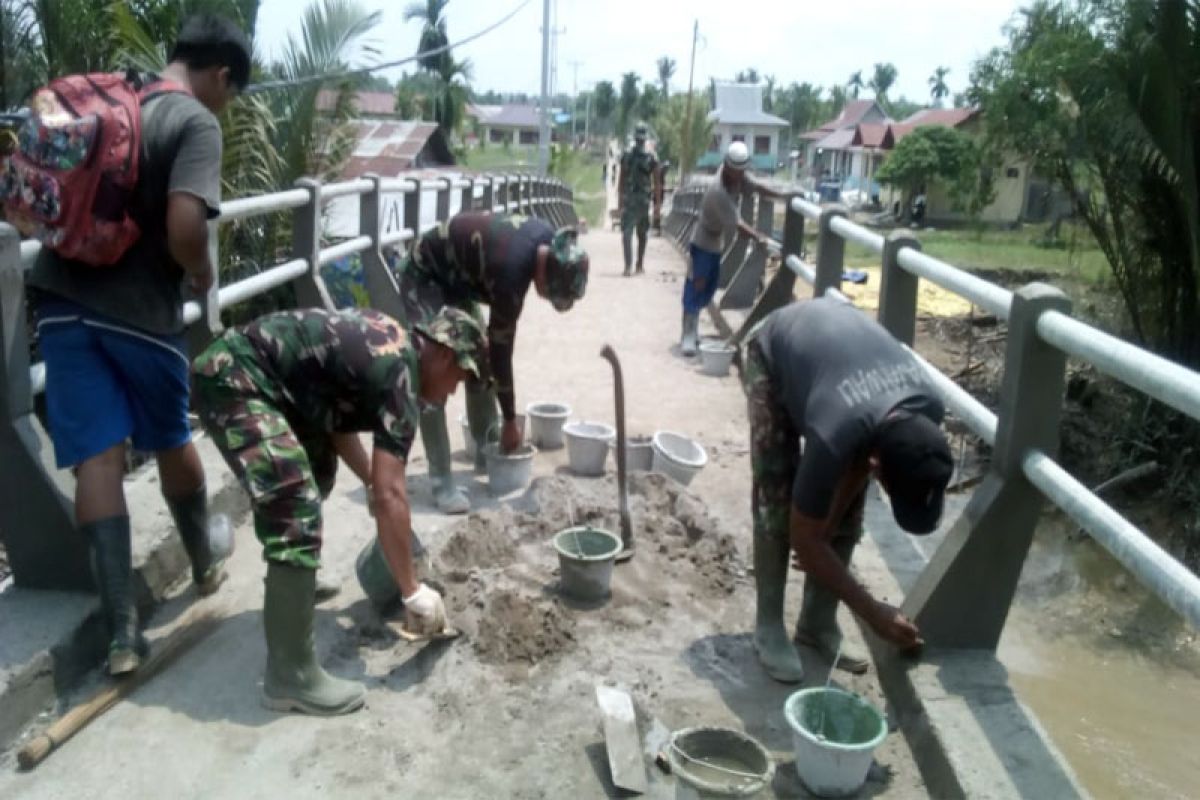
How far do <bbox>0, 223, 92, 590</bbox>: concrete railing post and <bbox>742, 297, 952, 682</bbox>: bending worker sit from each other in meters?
2.06

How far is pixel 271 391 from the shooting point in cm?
335

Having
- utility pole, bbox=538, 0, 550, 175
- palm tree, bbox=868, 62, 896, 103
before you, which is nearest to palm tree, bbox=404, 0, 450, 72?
utility pole, bbox=538, 0, 550, 175

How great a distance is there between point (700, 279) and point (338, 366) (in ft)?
19.2

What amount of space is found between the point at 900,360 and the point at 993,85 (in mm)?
22236

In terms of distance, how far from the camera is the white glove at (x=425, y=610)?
3.43 metres

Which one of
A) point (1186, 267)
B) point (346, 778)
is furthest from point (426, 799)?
point (1186, 267)

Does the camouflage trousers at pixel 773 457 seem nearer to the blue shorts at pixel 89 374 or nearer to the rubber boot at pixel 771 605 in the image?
the rubber boot at pixel 771 605

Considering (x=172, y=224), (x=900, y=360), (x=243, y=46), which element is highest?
(x=243, y=46)

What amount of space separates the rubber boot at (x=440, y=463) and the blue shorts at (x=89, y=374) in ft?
5.71

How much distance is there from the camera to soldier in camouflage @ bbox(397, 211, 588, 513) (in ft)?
16.3

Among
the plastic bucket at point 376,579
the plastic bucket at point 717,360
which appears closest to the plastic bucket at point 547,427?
the plastic bucket at point 376,579

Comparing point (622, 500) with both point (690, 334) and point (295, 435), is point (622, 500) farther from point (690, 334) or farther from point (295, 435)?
point (690, 334)

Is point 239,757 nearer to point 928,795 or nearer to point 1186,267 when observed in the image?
point 928,795

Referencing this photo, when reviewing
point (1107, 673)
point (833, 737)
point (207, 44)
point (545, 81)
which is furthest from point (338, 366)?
point (545, 81)
